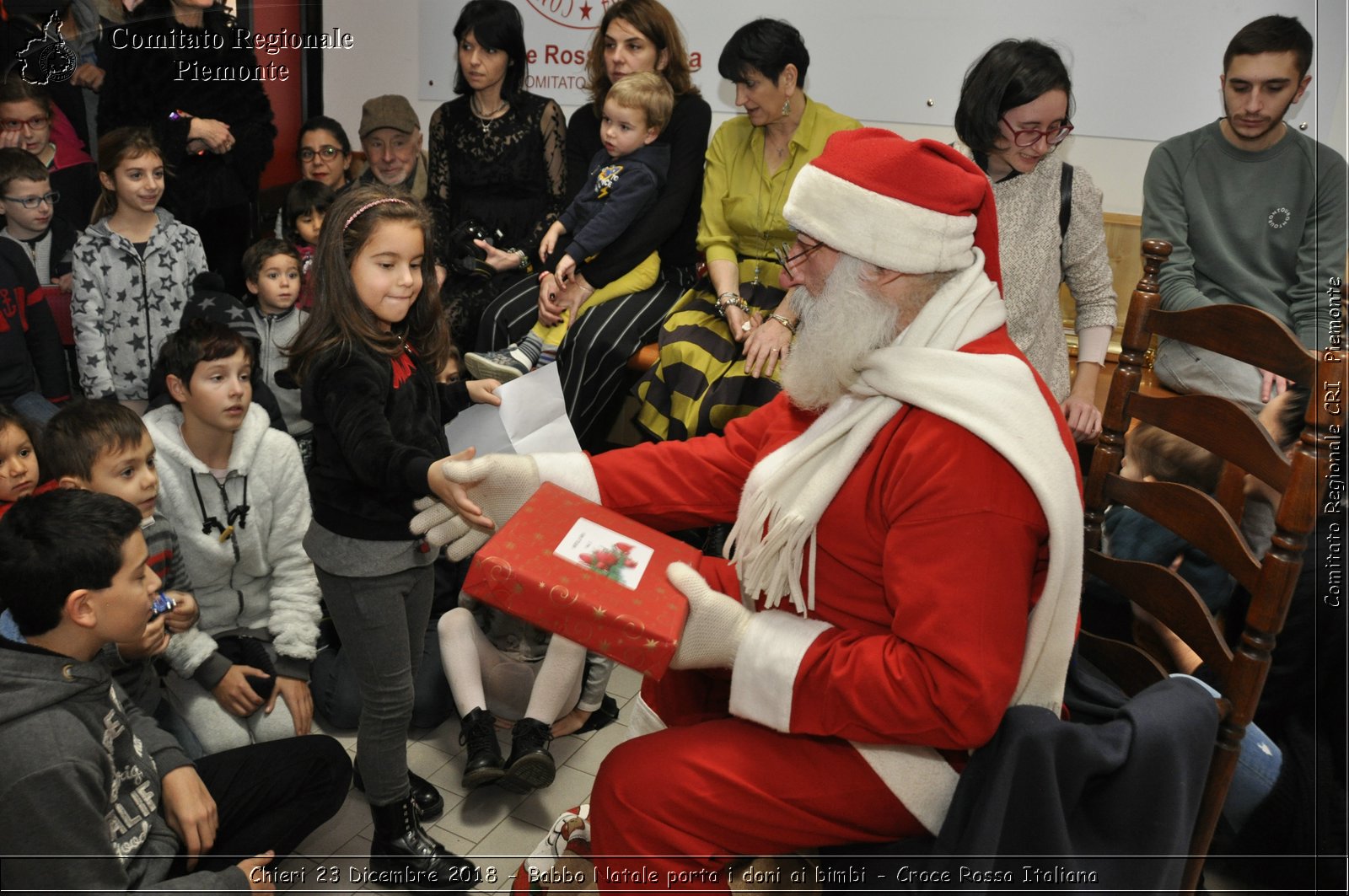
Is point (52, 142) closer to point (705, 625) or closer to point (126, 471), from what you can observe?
point (126, 471)

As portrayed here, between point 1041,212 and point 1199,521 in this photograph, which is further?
point 1041,212

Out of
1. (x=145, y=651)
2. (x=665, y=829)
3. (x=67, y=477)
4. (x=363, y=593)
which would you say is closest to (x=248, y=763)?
(x=145, y=651)

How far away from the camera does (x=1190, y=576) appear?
2621mm

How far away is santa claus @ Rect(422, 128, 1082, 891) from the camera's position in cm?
157

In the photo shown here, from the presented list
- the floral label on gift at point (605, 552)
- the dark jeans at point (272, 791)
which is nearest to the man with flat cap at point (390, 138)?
the dark jeans at point (272, 791)

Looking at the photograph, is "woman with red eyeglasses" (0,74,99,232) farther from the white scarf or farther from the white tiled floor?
the white scarf

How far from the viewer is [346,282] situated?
2.26 m

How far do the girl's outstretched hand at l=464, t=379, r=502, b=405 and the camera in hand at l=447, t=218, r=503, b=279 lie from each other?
174 cm

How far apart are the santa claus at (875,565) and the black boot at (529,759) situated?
2.87 ft

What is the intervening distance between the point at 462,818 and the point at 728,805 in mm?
1276

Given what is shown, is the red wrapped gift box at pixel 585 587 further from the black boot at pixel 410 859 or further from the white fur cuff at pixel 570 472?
the black boot at pixel 410 859

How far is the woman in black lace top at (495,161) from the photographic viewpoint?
13.5 feet

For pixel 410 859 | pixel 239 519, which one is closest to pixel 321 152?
pixel 239 519

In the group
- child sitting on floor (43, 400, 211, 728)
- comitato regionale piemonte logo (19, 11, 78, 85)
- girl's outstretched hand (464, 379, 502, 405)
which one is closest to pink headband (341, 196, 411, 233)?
girl's outstretched hand (464, 379, 502, 405)
